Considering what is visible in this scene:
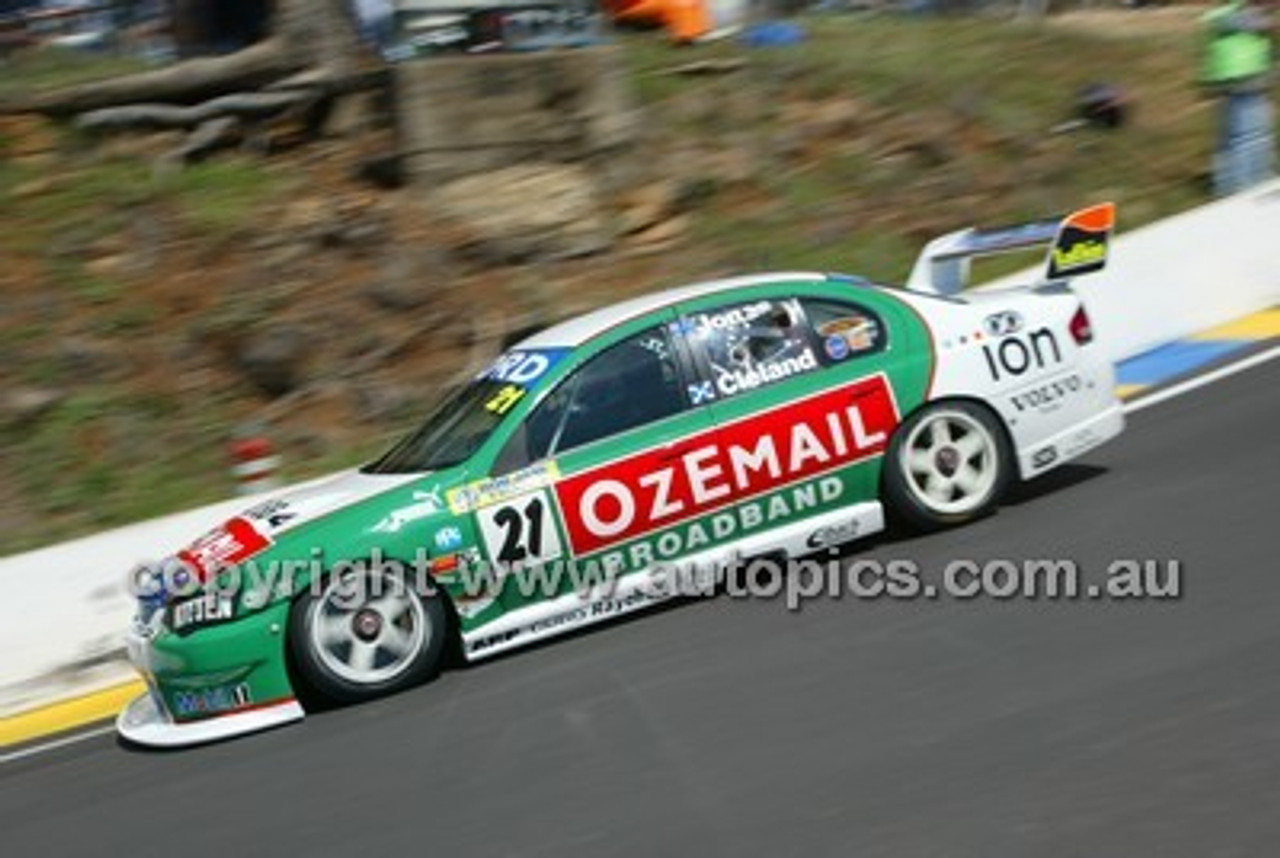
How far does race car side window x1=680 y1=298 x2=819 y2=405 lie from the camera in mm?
8133

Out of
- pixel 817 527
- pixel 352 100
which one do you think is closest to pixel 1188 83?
pixel 352 100

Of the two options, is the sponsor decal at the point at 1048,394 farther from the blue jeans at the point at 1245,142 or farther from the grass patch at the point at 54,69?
the grass patch at the point at 54,69

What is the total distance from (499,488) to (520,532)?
0.21 metres

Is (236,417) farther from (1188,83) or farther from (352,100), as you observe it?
(1188,83)

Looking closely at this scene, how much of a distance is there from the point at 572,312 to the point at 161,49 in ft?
17.5

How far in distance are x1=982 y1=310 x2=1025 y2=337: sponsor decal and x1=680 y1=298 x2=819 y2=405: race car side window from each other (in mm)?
916

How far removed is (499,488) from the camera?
7.71 metres

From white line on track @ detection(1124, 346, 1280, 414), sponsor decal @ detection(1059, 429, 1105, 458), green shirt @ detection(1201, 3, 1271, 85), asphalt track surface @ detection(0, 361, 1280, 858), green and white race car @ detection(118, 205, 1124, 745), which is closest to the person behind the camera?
asphalt track surface @ detection(0, 361, 1280, 858)

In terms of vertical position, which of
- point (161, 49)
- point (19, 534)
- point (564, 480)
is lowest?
point (19, 534)

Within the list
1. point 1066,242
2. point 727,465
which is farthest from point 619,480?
point 1066,242

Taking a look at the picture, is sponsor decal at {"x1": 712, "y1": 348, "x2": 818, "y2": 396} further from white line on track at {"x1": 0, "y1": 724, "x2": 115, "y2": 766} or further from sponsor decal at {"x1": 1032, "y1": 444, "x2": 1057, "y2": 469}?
white line on track at {"x1": 0, "y1": 724, "x2": 115, "y2": 766}

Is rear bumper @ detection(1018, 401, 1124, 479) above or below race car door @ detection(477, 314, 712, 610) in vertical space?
below

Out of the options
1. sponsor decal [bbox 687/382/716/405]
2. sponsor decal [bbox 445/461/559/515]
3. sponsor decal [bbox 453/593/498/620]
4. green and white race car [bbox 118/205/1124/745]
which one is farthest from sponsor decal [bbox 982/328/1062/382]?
sponsor decal [bbox 453/593/498/620]

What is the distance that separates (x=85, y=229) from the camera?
592 inches
